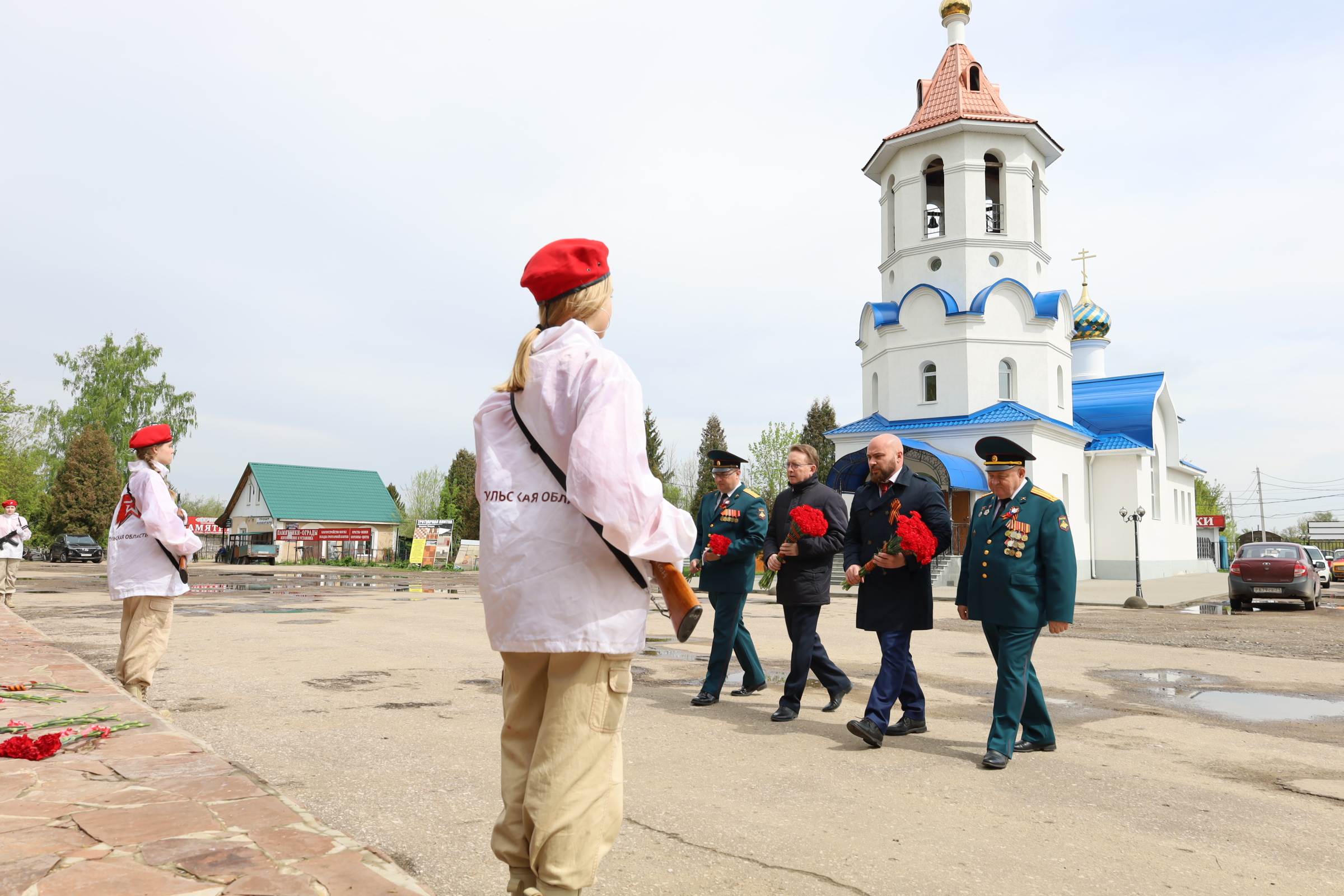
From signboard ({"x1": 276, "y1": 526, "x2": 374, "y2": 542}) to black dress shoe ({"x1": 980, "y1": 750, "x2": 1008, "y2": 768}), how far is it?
167 ft

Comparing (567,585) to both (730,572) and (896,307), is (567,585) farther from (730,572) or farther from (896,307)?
(896,307)

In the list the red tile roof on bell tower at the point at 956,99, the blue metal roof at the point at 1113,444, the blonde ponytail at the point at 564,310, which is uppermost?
the red tile roof on bell tower at the point at 956,99

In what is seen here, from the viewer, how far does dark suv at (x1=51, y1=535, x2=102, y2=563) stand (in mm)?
47969

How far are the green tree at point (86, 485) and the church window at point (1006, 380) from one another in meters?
49.3

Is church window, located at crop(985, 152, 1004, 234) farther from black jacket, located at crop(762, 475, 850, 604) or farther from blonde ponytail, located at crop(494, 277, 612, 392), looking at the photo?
blonde ponytail, located at crop(494, 277, 612, 392)

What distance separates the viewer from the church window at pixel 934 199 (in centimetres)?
3303

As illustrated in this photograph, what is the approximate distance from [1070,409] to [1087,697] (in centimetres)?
3017

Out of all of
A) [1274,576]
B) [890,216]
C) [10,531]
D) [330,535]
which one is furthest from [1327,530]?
[10,531]

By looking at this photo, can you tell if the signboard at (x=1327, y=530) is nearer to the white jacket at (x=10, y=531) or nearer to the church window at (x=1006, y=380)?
the church window at (x=1006, y=380)

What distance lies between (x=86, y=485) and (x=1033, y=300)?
176ft

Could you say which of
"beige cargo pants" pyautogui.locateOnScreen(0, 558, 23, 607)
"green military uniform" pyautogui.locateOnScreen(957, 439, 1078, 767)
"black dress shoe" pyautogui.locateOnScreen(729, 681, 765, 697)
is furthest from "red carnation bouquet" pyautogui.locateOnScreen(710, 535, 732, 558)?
"beige cargo pants" pyautogui.locateOnScreen(0, 558, 23, 607)

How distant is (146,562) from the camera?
607 centimetres

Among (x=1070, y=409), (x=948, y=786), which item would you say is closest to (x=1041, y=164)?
(x=1070, y=409)

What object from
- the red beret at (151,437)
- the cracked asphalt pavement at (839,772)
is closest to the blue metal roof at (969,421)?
the cracked asphalt pavement at (839,772)
